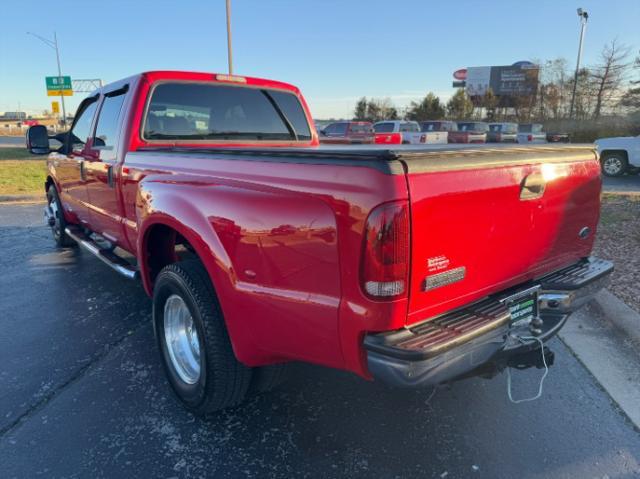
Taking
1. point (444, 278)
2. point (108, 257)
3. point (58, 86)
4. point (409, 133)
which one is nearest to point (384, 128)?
point (409, 133)

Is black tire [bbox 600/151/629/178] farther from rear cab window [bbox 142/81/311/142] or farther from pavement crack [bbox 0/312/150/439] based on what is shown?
pavement crack [bbox 0/312/150/439]

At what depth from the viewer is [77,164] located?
15.7 ft

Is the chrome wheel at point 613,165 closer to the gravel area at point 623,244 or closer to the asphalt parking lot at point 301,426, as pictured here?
the gravel area at point 623,244

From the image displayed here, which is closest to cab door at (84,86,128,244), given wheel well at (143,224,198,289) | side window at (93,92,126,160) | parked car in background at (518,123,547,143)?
side window at (93,92,126,160)

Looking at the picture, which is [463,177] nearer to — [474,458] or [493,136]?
[474,458]

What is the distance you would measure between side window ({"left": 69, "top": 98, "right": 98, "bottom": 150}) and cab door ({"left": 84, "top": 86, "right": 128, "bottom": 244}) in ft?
1.10

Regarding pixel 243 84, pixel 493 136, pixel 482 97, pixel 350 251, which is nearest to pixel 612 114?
pixel 493 136

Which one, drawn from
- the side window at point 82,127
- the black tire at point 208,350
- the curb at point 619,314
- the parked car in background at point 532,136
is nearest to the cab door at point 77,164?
the side window at point 82,127

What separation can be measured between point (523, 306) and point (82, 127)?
4722 millimetres

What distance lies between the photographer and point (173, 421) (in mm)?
2738

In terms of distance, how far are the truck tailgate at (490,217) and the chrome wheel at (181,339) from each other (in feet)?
5.23

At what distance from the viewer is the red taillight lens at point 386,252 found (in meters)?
1.74

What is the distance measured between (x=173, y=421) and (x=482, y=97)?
181 feet

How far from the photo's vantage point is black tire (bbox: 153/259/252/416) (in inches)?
98.0
